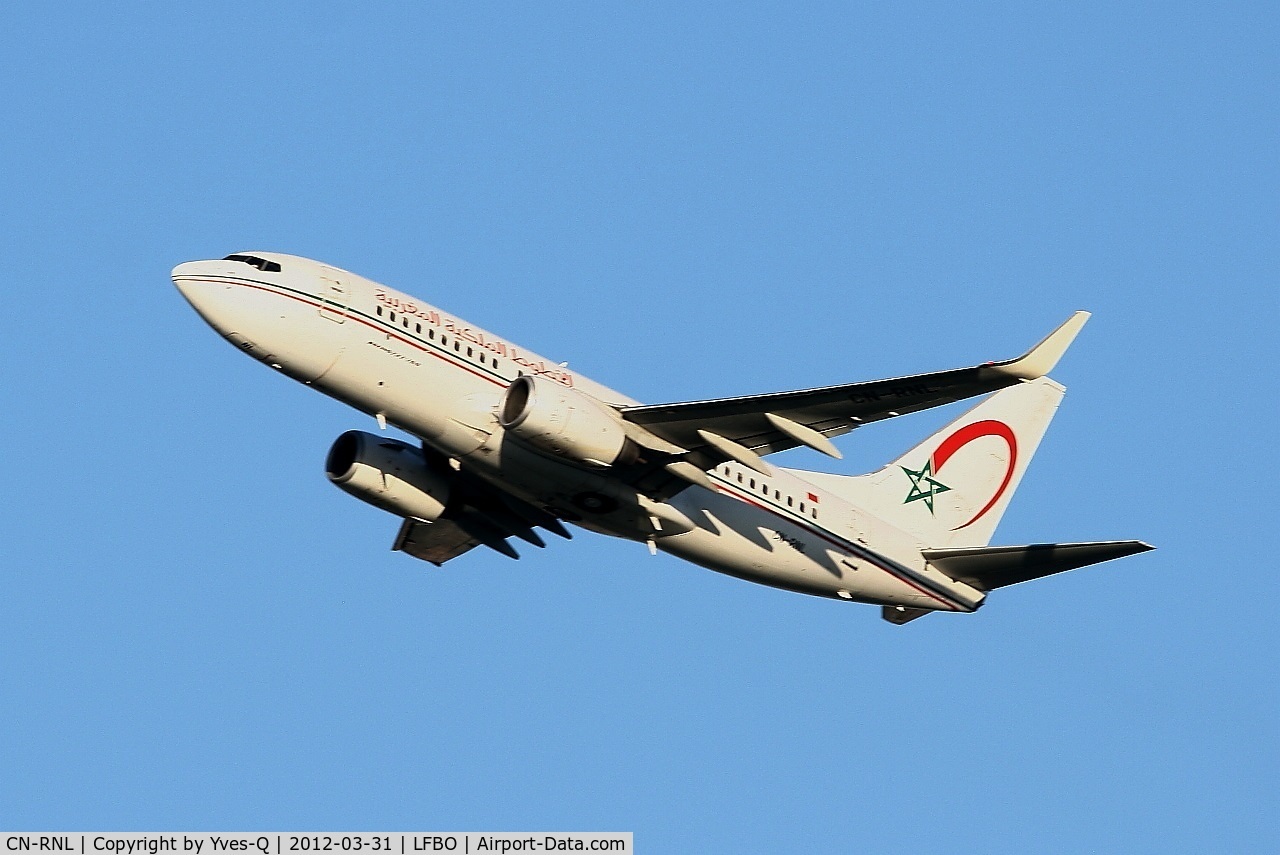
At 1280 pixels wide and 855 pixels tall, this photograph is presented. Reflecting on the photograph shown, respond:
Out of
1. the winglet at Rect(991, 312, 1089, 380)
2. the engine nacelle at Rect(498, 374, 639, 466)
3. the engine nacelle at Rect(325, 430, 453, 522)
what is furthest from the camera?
the engine nacelle at Rect(325, 430, 453, 522)

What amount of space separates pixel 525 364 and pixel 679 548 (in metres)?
5.90

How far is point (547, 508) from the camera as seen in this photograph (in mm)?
44688

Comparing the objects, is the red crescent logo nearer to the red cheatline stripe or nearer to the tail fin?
the tail fin

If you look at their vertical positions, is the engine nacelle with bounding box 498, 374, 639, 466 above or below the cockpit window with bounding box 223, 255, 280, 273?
below

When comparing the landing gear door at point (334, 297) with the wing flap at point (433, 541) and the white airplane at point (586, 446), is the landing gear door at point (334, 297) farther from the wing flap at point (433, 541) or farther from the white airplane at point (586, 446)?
the wing flap at point (433, 541)

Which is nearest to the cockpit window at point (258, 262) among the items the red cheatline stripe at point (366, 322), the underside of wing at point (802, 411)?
the red cheatline stripe at point (366, 322)

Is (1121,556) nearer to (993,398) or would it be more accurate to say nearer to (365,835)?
(993,398)

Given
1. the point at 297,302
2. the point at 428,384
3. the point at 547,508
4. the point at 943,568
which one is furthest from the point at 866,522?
the point at 297,302

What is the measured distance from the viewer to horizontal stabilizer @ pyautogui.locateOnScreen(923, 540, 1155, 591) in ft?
145

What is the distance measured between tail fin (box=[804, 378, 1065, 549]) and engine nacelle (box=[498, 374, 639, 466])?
889 cm

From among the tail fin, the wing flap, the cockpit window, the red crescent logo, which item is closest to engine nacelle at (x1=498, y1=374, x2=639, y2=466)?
the cockpit window

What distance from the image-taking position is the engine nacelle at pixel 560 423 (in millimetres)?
41219

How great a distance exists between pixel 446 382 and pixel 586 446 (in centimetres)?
347
